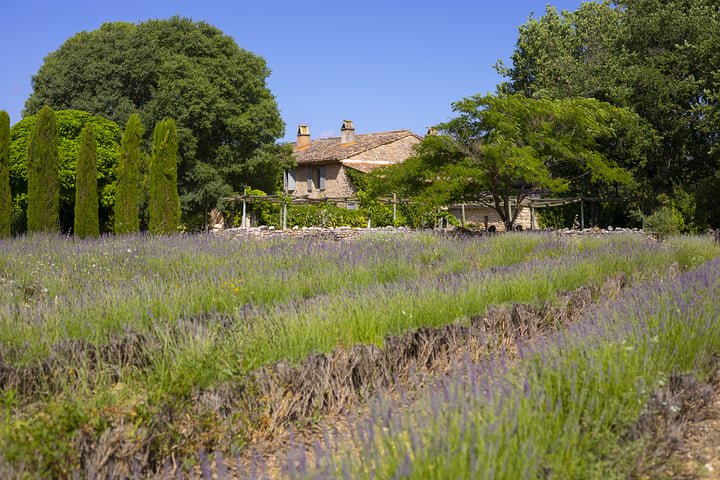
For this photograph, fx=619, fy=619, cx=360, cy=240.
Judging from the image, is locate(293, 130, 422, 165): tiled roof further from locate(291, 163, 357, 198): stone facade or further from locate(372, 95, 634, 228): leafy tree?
locate(372, 95, 634, 228): leafy tree

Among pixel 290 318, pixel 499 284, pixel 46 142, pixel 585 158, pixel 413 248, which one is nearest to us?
pixel 290 318

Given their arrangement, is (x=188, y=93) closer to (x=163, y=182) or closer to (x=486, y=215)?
(x=163, y=182)

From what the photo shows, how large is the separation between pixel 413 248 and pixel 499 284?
360 cm

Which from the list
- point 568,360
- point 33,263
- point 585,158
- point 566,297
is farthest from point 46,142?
point 568,360

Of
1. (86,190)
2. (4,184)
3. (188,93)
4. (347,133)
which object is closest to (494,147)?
(86,190)

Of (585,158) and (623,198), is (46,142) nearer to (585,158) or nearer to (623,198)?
(585,158)

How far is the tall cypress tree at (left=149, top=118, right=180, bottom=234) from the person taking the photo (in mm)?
18188

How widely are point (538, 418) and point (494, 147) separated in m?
11.7

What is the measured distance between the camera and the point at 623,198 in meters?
22.9

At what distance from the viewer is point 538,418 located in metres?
2.54

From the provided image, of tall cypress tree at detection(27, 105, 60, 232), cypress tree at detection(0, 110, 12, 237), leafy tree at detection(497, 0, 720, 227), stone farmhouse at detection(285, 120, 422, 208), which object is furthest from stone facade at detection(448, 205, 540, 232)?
cypress tree at detection(0, 110, 12, 237)

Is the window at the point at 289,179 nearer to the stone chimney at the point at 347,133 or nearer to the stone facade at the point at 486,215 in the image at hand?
the stone chimney at the point at 347,133

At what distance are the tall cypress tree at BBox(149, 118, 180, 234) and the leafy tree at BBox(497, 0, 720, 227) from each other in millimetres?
14289

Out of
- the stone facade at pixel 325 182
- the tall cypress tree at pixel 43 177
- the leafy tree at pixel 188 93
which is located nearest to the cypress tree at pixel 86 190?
the tall cypress tree at pixel 43 177
